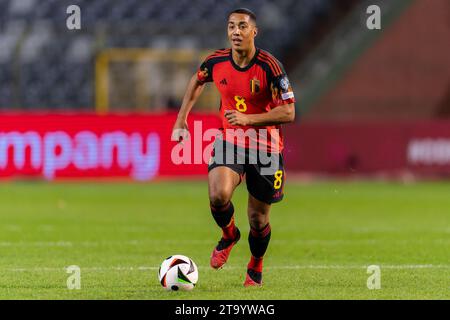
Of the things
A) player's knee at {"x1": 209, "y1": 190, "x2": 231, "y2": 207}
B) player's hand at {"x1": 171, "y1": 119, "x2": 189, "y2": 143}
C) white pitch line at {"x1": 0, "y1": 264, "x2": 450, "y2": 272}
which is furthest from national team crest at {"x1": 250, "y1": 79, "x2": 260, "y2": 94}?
white pitch line at {"x1": 0, "y1": 264, "x2": 450, "y2": 272}

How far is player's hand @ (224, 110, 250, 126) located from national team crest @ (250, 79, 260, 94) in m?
0.36

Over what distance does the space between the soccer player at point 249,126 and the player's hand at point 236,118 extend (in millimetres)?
33

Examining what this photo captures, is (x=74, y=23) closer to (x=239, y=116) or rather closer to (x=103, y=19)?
(x=103, y=19)

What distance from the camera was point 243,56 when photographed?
28.7 feet

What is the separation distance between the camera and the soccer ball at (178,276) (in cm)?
834

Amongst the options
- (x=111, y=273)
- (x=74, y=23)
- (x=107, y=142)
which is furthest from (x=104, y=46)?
(x=111, y=273)

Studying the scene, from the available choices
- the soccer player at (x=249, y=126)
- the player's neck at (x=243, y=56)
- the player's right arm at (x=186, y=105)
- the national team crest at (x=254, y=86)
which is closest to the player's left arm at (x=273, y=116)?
the soccer player at (x=249, y=126)

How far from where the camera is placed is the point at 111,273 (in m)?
9.49

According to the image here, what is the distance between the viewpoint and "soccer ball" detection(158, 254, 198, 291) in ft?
27.4

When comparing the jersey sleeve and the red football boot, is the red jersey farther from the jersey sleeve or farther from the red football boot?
the red football boot

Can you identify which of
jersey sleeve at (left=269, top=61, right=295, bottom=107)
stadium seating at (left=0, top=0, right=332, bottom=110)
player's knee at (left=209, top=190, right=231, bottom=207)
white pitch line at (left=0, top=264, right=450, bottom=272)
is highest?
stadium seating at (left=0, top=0, right=332, bottom=110)

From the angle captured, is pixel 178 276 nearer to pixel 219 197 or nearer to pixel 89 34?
pixel 219 197

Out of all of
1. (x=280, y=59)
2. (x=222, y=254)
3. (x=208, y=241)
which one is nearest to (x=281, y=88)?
(x=222, y=254)

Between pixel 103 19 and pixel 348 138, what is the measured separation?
26.7 feet
